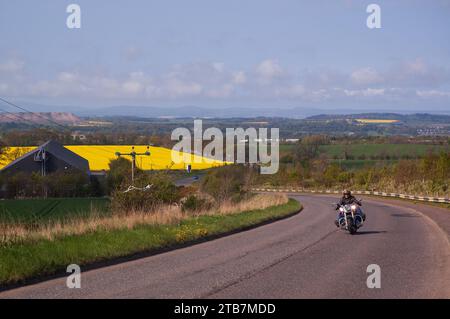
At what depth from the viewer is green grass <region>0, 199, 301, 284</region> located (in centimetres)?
1307

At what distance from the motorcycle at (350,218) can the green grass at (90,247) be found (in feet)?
11.7

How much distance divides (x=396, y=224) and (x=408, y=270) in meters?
14.5

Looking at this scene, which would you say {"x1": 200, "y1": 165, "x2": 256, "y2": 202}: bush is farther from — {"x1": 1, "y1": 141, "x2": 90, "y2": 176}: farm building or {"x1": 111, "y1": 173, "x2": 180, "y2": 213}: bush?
{"x1": 1, "y1": 141, "x2": 90, "y2": 176}: farm building

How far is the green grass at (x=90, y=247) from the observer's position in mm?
13070

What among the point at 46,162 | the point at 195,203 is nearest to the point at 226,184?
the point at 195,203

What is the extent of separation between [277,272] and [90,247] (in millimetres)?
4559

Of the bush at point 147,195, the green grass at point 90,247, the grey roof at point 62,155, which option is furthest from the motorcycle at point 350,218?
the grey roof at point 62,155

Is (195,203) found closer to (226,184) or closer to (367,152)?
(226,184)

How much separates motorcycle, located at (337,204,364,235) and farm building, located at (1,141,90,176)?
44.2m

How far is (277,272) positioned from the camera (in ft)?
44.0

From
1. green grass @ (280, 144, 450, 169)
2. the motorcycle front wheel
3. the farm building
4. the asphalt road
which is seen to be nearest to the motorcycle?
the motorcycle front wheel

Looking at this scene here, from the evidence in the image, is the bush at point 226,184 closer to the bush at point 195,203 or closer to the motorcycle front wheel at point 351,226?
the bush at point 195,203
